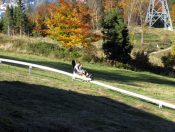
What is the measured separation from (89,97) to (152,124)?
4.54 metres

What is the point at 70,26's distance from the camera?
1876 inches

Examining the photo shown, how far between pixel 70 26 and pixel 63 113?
3248cm

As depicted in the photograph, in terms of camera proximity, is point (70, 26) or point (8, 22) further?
point (8, 22)

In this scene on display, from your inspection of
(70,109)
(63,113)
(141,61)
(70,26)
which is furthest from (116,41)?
(63,113)

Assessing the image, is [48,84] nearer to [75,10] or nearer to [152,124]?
[152,124]

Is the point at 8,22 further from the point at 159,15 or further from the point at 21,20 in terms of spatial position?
the point at 159,15

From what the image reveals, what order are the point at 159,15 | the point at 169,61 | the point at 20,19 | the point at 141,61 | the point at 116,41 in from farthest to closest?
the point at 159,15 < the point at 20,19 < the point at 169,61 < the point at 141,61 < the point at 116,41

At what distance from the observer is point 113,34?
50.7 m

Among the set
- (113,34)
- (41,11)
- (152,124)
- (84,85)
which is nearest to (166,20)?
(41,11)

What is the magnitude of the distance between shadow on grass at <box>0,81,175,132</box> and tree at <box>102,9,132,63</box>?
28.4 m

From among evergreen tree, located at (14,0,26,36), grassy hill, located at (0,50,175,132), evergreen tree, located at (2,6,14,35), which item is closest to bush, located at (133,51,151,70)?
grassy hill, located at (0,50,175,132)

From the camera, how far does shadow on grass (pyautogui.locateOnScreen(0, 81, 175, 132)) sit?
12281mm

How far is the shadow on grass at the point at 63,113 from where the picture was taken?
40.3 feet

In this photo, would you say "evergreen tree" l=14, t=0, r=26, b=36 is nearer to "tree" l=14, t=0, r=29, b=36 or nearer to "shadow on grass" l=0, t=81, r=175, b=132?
"tree" l=14, t=0, r=29, b=36
